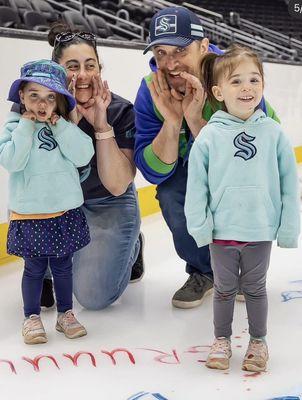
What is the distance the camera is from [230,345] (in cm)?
180

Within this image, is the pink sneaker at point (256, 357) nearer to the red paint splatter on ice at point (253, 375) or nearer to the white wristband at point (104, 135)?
the red paint splatter on ice at point (253, 375)

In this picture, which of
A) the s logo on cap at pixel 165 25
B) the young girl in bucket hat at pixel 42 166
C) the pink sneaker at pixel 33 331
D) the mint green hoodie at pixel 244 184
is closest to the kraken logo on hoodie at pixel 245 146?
the mint green hoodie at pixel 244 184

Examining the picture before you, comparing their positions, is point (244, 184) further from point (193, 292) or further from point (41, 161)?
point (193, 292)

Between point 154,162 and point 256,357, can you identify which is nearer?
point 256,357

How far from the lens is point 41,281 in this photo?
1993 mm

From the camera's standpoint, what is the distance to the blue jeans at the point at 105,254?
2244 mm

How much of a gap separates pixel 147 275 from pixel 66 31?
45.0 inches

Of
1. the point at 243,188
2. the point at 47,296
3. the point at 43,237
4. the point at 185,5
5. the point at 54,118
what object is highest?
the point at 185,5

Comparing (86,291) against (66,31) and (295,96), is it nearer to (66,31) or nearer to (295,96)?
(66,31)

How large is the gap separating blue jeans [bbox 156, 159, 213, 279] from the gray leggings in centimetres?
61

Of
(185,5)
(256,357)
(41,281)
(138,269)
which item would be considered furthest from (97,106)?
(185,5)

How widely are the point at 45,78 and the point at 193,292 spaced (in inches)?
39.4

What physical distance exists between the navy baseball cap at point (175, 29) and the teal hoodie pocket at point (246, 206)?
691 mm

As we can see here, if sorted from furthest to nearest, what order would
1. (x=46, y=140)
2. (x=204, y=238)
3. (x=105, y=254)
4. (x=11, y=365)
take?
(x=105, y=254), (x=46, y=140), (x=11, y=365), (x=204, y=238)
